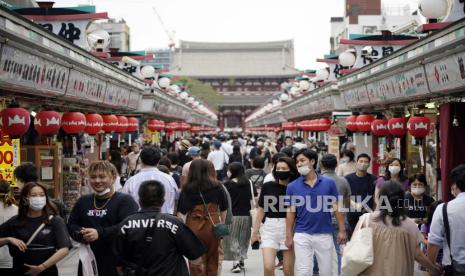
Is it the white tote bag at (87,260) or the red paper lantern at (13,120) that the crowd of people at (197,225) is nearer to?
the white tote bag at (87,260)

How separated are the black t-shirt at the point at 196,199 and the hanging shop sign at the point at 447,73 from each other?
3730mm

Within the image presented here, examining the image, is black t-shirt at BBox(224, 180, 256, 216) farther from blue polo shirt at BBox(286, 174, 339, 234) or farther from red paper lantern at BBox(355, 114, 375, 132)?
red paper lantern at BBox(355, 114, 375, 132)

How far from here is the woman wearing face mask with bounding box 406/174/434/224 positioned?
29.0ft

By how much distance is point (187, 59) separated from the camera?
11556 centimetres

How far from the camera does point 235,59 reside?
116500 mm

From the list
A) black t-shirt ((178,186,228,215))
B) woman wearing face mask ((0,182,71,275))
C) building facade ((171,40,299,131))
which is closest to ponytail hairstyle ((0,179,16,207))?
woman wearing face mask ((0,182,71,275))

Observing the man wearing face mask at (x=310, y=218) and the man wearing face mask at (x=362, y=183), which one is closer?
the man wearing face mask at (x=310, y=218)

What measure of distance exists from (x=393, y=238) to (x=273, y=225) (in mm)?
2555

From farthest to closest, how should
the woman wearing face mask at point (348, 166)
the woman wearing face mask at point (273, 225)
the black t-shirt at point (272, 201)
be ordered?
the woman wearing face mask at point (348, 166) < the black t-shirt at point (272, 201) < the woman wearing face mask at point (273, 225)

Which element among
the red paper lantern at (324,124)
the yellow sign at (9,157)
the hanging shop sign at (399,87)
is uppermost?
the hanging shop sign at (399,87)

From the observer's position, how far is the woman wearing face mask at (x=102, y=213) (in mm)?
6270

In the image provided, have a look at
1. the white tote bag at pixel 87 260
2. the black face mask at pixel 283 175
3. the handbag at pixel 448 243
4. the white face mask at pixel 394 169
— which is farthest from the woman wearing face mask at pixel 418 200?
the white tote bag at pixel 87 260

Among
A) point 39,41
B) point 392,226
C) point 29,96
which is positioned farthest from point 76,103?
point 392,226

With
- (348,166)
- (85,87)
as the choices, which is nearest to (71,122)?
(85,87)
